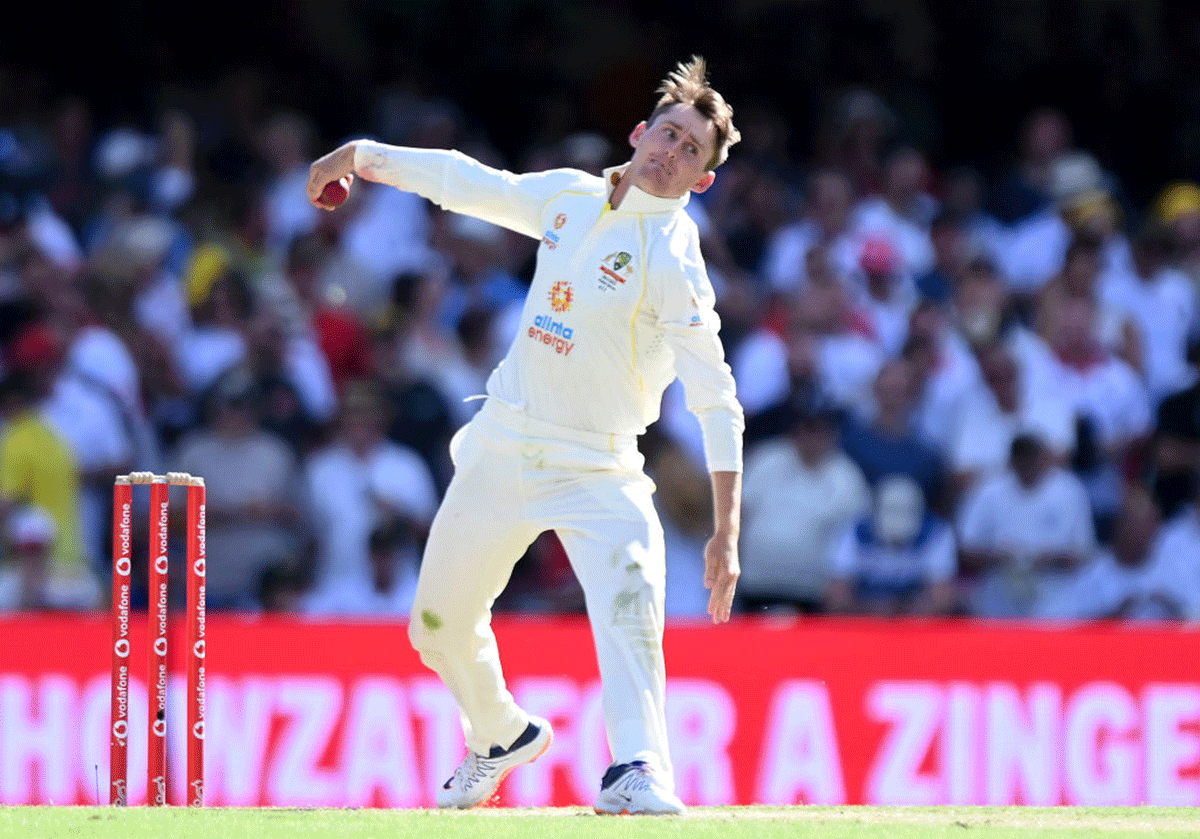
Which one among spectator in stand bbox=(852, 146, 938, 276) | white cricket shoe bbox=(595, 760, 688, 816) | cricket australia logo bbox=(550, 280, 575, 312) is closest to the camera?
white cricket shoe bbox=(595, 760, 688, 816)

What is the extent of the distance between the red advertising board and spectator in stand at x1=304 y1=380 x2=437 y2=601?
1669 mm

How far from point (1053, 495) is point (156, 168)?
5538 mm

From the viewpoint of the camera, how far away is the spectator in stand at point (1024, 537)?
10336mm

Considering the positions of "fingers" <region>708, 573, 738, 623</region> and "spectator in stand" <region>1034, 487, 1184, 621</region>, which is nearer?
"fingers" <region>708, 573, 738, 623</region>

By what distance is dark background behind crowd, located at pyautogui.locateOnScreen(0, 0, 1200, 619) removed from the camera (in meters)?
10.1

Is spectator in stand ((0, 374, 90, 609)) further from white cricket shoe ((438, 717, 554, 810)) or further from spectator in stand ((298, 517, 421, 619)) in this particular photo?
white cricket shoe ((438, 717, 554, 810))

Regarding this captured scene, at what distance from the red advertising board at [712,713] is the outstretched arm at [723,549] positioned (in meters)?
2.80

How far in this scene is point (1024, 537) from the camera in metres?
10.4

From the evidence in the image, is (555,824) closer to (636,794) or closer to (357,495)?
(636,794)

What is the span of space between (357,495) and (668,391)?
5.56 feet

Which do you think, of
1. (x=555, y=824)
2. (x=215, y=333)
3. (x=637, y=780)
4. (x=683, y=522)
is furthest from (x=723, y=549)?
(x=215, y=333)

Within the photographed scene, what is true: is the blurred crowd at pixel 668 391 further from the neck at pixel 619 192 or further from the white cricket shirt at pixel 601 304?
the neck at pixel 619 192

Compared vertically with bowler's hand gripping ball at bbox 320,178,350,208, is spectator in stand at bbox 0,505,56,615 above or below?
below

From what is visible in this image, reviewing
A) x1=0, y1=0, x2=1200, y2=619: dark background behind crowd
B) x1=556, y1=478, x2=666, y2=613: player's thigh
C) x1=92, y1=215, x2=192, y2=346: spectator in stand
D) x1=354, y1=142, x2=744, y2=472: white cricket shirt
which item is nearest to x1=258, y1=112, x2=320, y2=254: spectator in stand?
x1=0, y1=0, x2=1200, y2=619: dark background behind crowd
